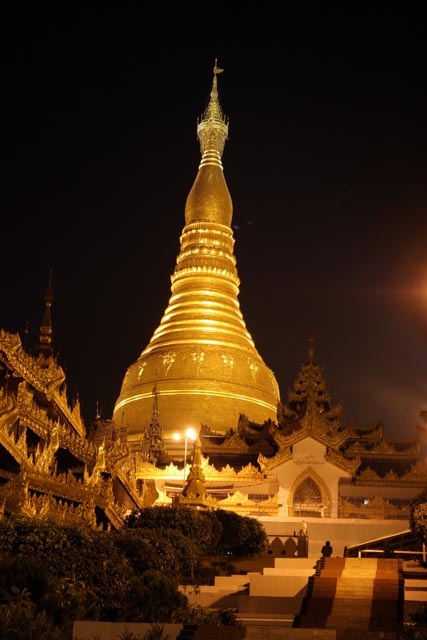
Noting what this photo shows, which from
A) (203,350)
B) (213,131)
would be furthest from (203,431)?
(213,131)

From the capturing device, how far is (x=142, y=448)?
1369 inches

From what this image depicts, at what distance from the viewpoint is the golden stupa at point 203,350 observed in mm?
39594

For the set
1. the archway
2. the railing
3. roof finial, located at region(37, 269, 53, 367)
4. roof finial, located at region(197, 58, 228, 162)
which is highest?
roof finial, located at region(197, 58, 228, 162)

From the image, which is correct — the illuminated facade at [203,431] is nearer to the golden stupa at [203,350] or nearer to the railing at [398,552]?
the golden stupa at [203,350]

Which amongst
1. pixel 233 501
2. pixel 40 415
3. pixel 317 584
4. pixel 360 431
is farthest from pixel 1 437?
pixel 360 431

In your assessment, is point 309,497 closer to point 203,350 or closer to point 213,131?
point 203,350

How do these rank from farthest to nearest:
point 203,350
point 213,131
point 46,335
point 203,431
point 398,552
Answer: point 213,131 < point 203,350 < point 203,431 < point 46,335 < point 398,552

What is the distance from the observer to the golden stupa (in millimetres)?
39594

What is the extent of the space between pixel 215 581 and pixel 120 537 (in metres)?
3.23

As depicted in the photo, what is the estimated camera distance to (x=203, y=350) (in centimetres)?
4125

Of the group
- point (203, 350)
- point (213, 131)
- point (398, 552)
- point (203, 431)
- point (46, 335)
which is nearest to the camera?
point (398, 552)

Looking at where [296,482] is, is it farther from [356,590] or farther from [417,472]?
[356,590]

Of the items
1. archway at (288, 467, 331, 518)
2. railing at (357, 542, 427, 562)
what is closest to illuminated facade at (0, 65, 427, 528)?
archway at (288, 467, 331, 518)

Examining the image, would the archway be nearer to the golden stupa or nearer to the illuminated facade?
the illuminated facade
